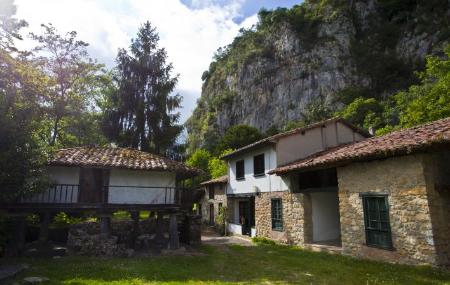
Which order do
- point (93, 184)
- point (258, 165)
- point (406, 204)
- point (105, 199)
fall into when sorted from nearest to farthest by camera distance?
point (406, 204)
point (105, 199)
point (93, 184)
point (258, 165)

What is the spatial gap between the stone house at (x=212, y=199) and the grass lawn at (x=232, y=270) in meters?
12.0

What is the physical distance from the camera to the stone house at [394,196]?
9.64m

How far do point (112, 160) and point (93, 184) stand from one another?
148 cm

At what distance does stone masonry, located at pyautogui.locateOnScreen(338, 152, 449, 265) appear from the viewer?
31.7ft

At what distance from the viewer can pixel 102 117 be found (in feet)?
88.7

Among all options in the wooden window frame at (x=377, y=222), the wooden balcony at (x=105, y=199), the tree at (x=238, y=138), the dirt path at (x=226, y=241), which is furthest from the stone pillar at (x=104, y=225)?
Result: the tree at (x=238, y=138)

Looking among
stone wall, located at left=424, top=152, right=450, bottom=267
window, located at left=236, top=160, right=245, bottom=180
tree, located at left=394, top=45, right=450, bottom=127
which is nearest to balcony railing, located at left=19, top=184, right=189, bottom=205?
window, located at left=236, top=160, right=245, bottom=180

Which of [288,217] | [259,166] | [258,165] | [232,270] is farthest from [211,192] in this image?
[232,270]

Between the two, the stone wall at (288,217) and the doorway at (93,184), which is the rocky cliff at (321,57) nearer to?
the stone wall at (288,217)

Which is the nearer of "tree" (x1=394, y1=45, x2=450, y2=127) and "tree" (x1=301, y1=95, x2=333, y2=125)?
"tree" (x1=394, y1=45, x2=450, y2=127)

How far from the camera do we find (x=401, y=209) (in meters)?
10.6

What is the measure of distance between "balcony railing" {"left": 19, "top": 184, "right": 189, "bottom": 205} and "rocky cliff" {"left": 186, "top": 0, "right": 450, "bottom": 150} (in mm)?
41039

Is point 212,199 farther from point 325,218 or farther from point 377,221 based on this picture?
point 377,221

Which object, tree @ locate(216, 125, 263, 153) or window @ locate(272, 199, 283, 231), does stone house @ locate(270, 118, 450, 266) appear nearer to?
window @ locate(272, 199, 283, 231)
